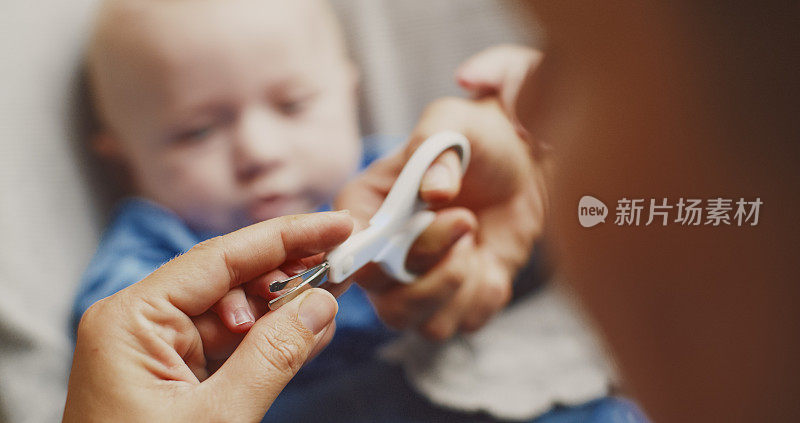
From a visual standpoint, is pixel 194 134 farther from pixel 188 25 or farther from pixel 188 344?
pixel 188 344

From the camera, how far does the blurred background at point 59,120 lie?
48 cm

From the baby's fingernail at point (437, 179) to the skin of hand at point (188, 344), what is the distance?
0.36ft

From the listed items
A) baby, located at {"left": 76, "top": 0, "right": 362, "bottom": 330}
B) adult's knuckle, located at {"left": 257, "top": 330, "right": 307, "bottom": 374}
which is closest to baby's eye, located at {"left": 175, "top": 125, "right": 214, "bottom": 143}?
baby, located at {"left": 76, "top": 0, "right": 362, "bottom": 330}

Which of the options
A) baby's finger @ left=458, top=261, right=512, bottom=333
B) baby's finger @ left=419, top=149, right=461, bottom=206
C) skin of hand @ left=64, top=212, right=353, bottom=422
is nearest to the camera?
skin of hand @ left=64, top=212, right=353, bottom=422

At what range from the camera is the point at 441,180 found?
1.41ft

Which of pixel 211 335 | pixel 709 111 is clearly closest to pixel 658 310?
pixel 709 111

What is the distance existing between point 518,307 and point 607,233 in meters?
0.12

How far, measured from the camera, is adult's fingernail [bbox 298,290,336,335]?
339 millimetres

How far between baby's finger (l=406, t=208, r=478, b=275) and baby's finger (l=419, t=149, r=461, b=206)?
0.11 ft

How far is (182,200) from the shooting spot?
1.59 feet

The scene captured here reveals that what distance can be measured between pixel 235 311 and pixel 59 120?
0.27 metres

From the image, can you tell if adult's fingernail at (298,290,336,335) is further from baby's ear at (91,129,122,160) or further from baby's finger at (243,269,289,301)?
baby's ear at (91,129,122,160)

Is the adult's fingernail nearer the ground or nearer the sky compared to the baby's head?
nearer the ground

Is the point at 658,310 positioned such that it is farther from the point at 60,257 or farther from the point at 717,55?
the point at 60,257
